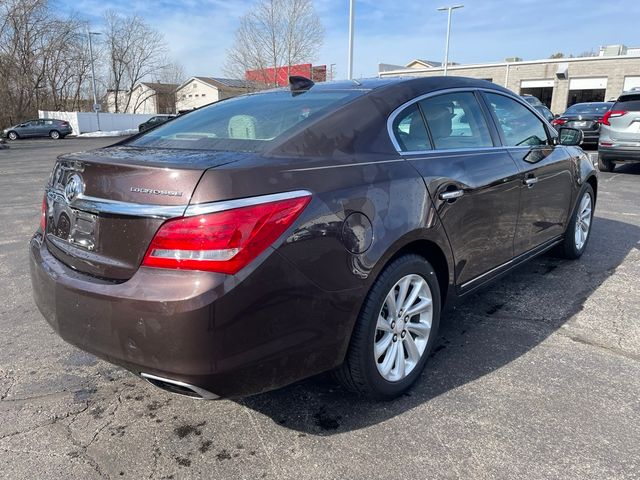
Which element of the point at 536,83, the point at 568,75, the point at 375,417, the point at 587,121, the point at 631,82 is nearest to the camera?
the point at 375,417

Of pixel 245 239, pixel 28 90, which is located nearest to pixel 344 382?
pixel 245 239

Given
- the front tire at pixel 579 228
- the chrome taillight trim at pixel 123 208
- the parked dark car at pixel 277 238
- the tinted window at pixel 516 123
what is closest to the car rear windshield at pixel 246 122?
the parked dark car at pixel 277 238

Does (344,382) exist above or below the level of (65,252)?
below

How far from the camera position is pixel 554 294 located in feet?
13.6

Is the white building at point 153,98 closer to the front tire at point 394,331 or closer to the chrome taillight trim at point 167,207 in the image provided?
the chrome taillight trim at point 167,207

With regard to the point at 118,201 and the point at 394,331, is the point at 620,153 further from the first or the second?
the point at 118,201

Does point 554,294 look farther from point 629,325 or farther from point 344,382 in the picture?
point 344,382

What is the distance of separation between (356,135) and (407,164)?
1.07 ft

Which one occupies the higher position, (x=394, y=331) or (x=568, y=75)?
(x=568, y=75)

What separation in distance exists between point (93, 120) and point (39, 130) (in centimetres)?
892

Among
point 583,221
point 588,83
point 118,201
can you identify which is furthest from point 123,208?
point 588,83

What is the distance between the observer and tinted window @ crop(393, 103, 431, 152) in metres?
2.71

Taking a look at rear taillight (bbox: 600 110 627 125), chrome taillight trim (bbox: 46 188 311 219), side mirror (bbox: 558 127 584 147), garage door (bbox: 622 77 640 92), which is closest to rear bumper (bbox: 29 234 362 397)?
chrome taillight trim (bbox: 46 188 311 219)

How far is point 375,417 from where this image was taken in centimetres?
252
